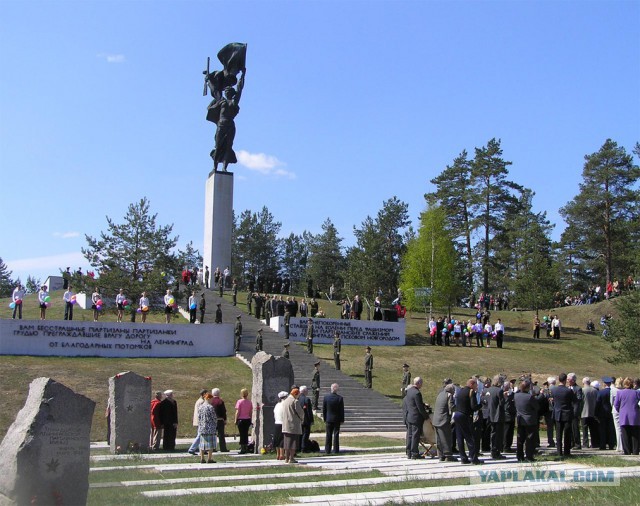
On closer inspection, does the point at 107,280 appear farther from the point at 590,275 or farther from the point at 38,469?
the point at 590,275

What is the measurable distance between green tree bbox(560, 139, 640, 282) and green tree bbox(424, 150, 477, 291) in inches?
329

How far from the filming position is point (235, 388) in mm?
24047

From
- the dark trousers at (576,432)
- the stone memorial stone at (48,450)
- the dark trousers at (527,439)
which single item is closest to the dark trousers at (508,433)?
the dark trousers at (527,439)

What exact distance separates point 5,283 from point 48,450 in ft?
308

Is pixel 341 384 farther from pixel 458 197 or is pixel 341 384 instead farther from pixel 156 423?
pixel 458 197

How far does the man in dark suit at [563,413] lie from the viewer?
545 inches

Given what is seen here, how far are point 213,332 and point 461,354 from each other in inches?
446

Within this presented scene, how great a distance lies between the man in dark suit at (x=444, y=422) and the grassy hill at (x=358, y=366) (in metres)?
8.43

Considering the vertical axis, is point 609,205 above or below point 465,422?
above

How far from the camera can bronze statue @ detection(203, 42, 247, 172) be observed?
152 feet

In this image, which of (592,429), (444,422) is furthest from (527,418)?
(592,429)

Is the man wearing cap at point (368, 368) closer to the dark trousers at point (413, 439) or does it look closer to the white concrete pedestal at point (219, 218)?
the dark trousers at point (413, 439)

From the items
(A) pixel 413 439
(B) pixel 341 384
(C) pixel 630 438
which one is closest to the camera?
(A) pixel 413 439

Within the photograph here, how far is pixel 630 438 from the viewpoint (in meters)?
14.3
